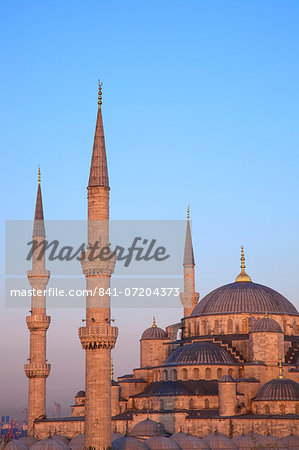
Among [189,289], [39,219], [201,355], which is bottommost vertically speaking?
[201,355]

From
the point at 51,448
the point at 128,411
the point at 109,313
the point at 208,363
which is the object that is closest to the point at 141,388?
the point at 128,411

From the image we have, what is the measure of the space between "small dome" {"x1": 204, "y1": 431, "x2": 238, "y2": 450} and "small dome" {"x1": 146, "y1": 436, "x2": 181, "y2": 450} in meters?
1.98

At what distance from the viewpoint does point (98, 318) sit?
29.7 metres

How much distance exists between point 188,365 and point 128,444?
1045cm

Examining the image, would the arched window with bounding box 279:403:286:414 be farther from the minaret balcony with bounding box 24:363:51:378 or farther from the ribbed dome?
the minaret balcony with bounding box 24:363:51:378

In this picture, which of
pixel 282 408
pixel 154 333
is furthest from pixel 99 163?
pixel 154 333

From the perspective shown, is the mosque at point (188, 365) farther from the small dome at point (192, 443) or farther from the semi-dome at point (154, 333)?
the small dome at point (192, 443)

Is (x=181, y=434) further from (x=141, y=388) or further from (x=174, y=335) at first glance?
(x=174, y=335)

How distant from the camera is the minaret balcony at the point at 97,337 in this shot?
29.2 m

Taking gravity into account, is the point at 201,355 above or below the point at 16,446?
above

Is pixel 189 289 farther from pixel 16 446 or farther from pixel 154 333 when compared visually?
pixel 16 446

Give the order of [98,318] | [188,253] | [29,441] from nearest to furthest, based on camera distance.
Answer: [98,318]
[29,441]
[188,253]

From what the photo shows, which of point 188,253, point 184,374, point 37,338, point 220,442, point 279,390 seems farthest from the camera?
point 188,253

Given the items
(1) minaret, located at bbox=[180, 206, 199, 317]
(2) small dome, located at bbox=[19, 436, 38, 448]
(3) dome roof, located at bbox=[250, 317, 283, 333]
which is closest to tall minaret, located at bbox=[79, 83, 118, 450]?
(2) small dome, located at bbox=[19, 436, 38, 448]
